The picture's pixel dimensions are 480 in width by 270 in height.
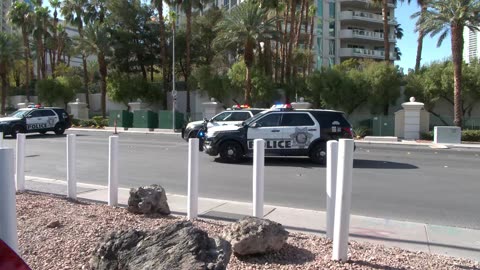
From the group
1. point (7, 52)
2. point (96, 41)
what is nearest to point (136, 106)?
point (96, 41)

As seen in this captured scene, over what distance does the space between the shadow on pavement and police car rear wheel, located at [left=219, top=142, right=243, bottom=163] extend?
3.67 meters

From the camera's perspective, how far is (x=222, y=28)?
38812 mm

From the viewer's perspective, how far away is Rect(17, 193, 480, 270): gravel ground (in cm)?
461

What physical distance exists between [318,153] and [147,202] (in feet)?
30.7

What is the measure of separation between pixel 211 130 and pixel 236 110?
5.28 meters

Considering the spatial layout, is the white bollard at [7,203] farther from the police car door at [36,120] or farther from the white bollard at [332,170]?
the police car door at [36,120]

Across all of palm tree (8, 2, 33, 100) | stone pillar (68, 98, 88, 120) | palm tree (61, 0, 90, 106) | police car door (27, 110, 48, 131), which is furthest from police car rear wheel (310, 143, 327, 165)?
palm tree (8, 2, 33, 100)

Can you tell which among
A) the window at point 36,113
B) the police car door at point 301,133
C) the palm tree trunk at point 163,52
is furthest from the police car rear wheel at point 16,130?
the palm tree trunk at point 163,52

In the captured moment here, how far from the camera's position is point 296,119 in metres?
15.5

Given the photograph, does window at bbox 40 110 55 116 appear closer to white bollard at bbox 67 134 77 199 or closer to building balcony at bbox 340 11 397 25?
white bollard at bbox 67 134 77 199

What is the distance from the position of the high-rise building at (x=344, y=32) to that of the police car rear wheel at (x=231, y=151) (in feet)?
174

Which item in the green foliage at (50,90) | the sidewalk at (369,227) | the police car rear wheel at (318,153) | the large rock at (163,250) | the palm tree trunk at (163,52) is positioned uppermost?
the palm tree trunk at (163,52)

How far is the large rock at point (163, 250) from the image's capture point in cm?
360

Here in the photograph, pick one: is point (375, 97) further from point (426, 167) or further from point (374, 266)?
point (374, 266)
